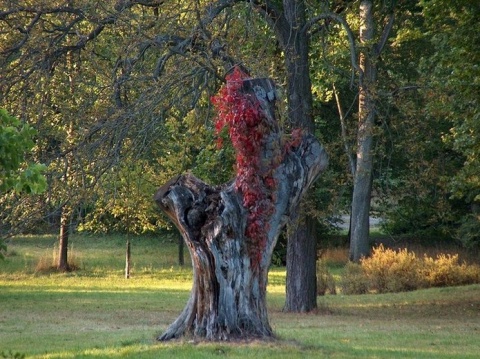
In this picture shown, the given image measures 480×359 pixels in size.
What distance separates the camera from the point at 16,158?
8883 mm

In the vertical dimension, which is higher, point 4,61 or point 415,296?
point 4,61

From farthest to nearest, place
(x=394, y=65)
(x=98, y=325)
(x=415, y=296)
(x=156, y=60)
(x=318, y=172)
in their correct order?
(x=394, y=65)
(x=415, y=296)
(x=98, y=325)
(x=156, y=60)
(x=318, y=172)

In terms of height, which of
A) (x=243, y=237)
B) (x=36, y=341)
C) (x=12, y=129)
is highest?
(x=12, y=129)

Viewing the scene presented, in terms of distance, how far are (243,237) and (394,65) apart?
20753 millimetres

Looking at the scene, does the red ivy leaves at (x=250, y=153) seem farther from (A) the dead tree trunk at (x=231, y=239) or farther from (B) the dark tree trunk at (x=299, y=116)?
(B) the dark tree trunk at (x=299, y=116)

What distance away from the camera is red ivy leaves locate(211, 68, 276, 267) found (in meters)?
13.0

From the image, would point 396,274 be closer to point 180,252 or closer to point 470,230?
point 470,230

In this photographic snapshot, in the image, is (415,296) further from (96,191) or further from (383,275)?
(96,191)

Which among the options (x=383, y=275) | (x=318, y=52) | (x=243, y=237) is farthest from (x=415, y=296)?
(x=243, y=237)

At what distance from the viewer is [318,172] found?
45.7 ft

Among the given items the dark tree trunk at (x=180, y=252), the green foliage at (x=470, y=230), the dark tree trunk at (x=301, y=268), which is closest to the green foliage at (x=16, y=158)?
the dark tree trunk at (x=301, y=268)

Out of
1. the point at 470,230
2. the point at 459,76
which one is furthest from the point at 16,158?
the point at 470,230

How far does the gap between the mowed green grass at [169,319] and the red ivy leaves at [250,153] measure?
157cm

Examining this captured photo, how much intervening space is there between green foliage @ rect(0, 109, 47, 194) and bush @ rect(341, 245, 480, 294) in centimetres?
2197
